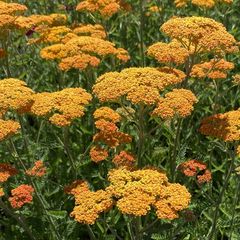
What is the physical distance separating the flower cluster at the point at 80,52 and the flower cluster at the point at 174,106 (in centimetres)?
135

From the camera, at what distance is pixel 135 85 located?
4516 mm

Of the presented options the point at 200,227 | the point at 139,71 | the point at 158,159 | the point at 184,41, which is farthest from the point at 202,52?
the point at 200,227

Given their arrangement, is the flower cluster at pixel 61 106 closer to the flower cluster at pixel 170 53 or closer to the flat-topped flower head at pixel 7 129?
the flat-topped flower head at pixel 7 129

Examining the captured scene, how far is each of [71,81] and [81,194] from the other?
3.83 meters

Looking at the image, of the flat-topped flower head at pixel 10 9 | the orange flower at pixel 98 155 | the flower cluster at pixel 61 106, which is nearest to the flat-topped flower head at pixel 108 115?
the flower cluster at pixel 61 106

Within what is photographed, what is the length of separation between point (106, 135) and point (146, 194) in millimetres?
1254

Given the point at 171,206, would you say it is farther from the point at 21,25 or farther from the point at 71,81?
the point at 71,81

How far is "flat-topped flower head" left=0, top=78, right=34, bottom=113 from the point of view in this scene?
463 centimetres

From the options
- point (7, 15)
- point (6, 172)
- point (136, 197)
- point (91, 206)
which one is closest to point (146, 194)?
point (136, 197)

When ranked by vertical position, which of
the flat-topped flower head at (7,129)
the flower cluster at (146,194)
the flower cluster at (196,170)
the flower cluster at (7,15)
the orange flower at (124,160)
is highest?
the flower cluster at (7,15)

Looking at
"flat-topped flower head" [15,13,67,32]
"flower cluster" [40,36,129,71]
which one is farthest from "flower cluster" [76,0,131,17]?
"flower cluster" [40,36,129,71]

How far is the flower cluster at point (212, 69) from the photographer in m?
5.57

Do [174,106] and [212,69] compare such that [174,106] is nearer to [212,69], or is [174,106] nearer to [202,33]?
[202,33]

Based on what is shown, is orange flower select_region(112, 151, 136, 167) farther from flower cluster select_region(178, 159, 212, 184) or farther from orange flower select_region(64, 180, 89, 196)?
flower cluster select_region(178, 159, 212, 184)
